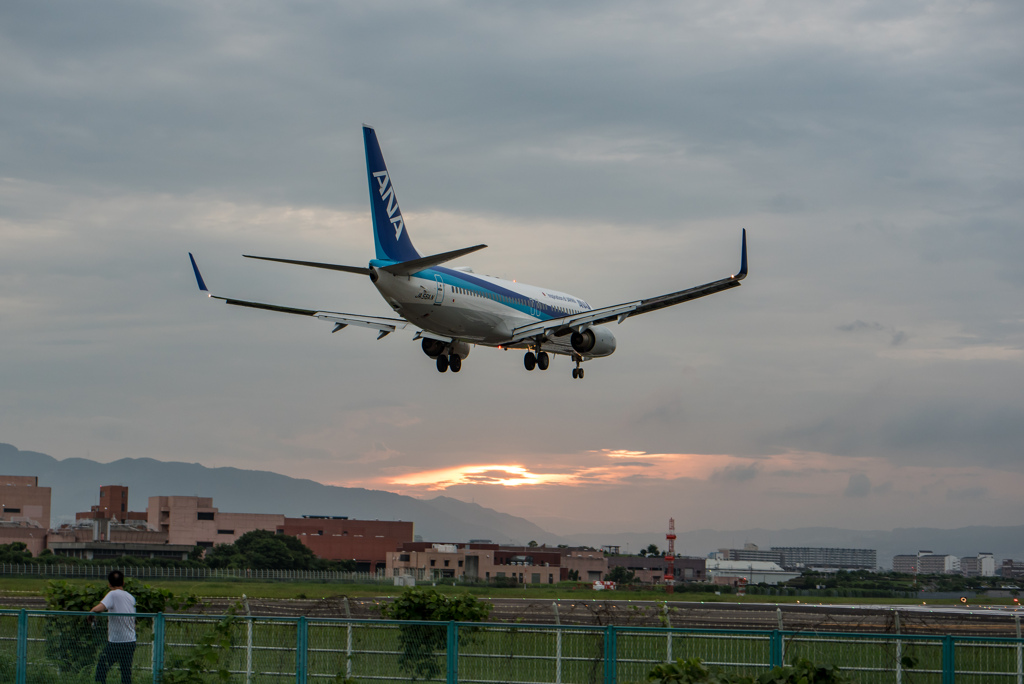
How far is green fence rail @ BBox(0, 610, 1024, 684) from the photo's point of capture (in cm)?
1559

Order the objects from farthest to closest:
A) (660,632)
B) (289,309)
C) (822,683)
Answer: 1. (289,309)
2. (660,632)
3. (822,683)

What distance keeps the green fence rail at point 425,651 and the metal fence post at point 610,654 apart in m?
0.02

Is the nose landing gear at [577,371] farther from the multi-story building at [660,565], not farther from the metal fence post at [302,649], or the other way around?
the multi-story building at [660,565]

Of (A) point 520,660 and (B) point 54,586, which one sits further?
(B) point 54,586

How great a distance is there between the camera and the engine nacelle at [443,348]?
46.4 m

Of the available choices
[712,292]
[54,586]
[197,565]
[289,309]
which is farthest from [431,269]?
[197,565]

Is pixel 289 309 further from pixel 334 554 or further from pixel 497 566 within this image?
pixel 334 554

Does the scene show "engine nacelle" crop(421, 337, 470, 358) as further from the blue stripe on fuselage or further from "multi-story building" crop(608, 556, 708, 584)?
"multi-story building" crop(608, 556, 708, 584)

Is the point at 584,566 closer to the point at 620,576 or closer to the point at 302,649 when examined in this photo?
the point at 620,576

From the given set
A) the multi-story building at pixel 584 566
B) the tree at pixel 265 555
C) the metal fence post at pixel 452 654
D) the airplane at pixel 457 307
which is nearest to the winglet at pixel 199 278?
the airplane at pixel 457 307

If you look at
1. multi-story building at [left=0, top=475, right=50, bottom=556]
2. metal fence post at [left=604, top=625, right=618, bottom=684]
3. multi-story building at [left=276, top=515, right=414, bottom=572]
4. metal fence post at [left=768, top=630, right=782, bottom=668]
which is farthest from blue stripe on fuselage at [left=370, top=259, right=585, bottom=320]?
multi-story building at [left=0, top=475, right=50, bottom=556]

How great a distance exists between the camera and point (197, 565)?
121 m

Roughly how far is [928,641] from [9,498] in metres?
208

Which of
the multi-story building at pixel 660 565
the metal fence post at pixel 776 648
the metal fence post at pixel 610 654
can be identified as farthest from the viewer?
the multi-story building at pixel 660 565
